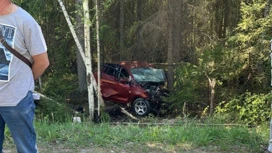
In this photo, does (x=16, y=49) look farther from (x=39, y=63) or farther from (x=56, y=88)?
(x=56, y=88)

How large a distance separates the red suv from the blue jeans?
31.4 ft

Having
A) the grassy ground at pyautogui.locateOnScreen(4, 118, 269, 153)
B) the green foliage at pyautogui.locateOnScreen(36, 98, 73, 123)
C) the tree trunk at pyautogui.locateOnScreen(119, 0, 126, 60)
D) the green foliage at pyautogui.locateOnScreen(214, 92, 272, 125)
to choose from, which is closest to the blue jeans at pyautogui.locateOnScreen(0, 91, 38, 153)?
the grassy ground at pyautogui.locateOnScreen(4, 118, 269, 153)

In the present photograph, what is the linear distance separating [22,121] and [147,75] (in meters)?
10.4

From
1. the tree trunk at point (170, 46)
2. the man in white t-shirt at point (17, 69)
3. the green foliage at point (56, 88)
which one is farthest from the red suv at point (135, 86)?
the man in white t-shirt at point (17, 69)

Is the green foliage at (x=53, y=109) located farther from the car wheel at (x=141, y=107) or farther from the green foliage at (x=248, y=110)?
the green foliage at (x=248, y=110)

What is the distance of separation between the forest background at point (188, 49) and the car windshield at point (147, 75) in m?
0.47

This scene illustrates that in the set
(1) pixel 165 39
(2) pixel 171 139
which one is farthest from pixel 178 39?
(2) pixel 171 139

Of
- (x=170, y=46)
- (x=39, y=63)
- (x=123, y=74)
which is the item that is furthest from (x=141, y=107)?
(x=39, y=63)

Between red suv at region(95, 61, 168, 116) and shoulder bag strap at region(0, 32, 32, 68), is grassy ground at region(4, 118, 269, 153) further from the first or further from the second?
red suv at region(95, 61, 168, 116)

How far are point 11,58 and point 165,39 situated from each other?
1260cm

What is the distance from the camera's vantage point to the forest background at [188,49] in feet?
36.8

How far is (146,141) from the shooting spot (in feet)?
14.6

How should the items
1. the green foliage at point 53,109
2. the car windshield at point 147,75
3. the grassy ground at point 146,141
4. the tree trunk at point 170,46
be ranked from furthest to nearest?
1. the tree trunk at point 170,46
2. the car windshield at point 147,75
3. the green foliage at point 53,109
4. the grassy ground at point 146,141

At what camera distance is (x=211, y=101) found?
1219cm
